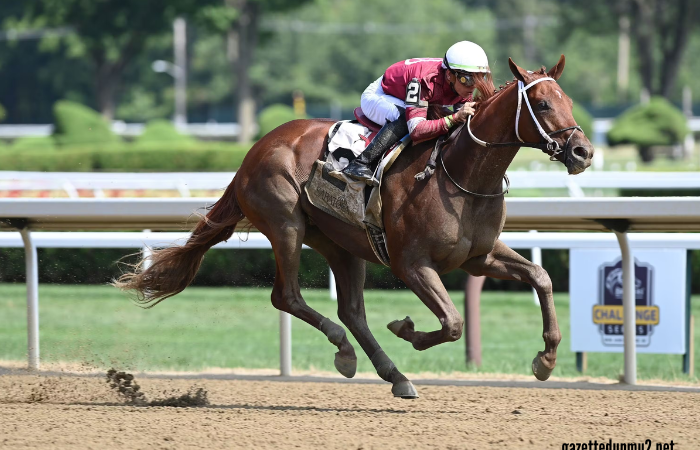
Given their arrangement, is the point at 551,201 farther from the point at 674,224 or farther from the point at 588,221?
the point at 674,224

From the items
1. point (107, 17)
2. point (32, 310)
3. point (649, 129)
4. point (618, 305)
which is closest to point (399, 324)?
point (618, 305)

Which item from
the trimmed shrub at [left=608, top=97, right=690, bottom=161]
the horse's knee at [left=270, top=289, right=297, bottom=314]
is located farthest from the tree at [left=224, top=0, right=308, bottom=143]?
the horse's knee at [left=270, top=289, right=297, bottom=314]

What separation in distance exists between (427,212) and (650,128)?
72.8 ft

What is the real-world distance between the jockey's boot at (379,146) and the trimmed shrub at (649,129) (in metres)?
21.4

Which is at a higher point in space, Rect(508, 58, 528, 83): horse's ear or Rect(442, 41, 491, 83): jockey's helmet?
Rect(442, 41, 491, 83): jockey's helmet

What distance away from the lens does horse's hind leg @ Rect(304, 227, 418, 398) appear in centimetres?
488

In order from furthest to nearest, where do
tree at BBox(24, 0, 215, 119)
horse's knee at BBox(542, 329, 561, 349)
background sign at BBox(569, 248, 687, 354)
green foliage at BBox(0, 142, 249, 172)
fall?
tree at BBox(24, 0, 215, 119) → green foliage at BBox(0, 142, 249, 172) → background sign at BBox(569, 248, 687, 354) → horse's knee at BBox(542, 329, 561, 349)

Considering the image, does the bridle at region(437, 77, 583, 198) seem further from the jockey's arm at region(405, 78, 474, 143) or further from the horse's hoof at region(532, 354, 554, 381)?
the horse's hoof at region(532, 354, 554, 381)

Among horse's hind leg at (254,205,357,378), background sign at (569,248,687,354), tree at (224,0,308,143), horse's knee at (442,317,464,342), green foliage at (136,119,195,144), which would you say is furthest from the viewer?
tree at (224,0,308,143)

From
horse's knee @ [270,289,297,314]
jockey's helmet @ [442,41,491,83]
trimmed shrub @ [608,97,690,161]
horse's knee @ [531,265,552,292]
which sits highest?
trimmed shrub @ [608,97,690,161]

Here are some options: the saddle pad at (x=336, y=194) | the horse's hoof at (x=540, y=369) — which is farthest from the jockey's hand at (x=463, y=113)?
the horse's hoof at (x=540, y=369)

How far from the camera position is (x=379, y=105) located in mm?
4820

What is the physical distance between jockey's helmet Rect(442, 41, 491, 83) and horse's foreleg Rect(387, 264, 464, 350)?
891 mm

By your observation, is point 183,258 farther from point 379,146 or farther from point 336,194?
point 379,146
